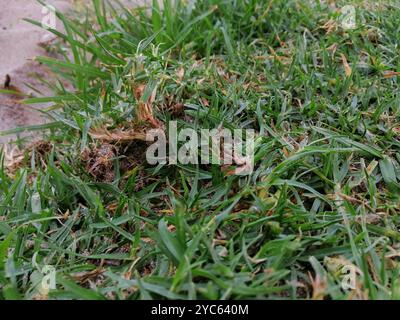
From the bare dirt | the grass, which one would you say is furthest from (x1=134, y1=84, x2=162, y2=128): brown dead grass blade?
the bare dirt

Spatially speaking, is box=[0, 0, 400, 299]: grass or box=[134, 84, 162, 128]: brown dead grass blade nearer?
box=[0, 0, 400, 299]: grass

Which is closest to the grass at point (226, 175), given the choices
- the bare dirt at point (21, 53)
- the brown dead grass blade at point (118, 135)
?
the brown dead grass blade at point (118, 135)

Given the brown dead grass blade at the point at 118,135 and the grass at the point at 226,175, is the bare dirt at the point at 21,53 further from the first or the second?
the brown dead grass blade at the point at 118,135

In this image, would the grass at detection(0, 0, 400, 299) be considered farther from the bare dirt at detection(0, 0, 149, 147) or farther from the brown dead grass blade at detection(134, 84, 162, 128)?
the bare dirt at detection(0, 0, 149, 147)

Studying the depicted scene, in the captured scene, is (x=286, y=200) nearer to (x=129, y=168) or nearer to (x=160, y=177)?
(x=160, y=177)

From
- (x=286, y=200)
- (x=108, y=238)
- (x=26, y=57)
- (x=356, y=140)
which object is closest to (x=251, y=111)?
(x=356, y=140)

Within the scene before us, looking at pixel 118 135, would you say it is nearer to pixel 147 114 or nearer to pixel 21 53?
pixel 147 114

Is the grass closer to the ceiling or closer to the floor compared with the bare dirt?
closer to the floor

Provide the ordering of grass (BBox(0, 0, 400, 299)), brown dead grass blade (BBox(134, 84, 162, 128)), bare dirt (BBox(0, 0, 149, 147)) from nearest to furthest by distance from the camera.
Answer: grass (BBox(0, 0, 400, 299)) → brown dead grass blade (BBox(134, 84, 162, 128)) → bare dirt (BBox(0, 0, 149, 147))

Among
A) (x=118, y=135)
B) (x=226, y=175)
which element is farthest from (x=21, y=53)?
(x=226, y=175)
